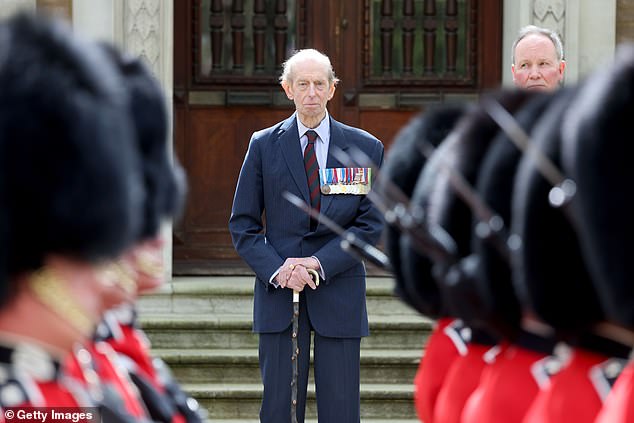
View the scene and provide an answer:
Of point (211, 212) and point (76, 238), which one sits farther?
point (211, 212)

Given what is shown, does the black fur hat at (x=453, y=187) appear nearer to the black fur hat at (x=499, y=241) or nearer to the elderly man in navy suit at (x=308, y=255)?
the black fur hat at (x=499, y=241)

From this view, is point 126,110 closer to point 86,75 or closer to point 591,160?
point 86,75

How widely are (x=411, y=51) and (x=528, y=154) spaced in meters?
6.02

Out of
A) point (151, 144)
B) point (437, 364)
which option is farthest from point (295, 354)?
point (151, 144)

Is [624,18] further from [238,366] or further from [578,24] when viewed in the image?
[238,366]

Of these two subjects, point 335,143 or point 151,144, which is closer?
point 151,144

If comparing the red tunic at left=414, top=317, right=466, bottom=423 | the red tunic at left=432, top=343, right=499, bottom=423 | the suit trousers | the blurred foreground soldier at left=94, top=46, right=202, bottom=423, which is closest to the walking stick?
the suit trousers

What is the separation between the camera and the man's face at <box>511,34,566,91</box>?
5.85 meters

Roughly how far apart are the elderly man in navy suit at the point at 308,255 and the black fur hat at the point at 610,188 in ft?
11.3

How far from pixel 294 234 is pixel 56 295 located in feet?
12.4

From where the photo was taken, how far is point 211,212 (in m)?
9.41

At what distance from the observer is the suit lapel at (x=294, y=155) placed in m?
6.49

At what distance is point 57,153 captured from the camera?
268cm

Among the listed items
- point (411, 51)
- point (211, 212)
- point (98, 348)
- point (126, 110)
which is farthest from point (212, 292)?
point (126, 110)
